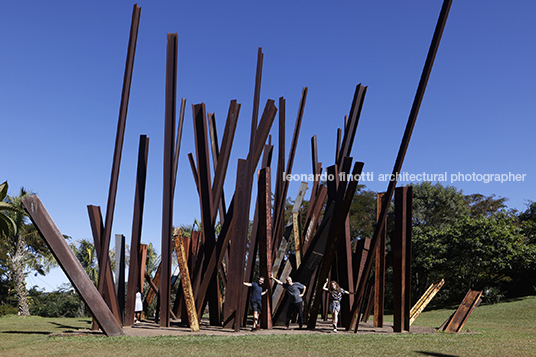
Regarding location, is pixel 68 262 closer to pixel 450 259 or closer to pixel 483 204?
pixel 450 259

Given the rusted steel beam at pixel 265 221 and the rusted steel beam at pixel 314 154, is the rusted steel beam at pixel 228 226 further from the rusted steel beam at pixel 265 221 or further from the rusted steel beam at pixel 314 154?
the rusted steel beam at pixel 314 154

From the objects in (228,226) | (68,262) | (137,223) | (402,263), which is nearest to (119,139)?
(137,223)

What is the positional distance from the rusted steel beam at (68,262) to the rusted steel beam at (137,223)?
1.94 m

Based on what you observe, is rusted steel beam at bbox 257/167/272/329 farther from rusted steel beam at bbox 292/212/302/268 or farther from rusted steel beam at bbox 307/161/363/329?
rusted steel beam at bbox 292/212/302/268

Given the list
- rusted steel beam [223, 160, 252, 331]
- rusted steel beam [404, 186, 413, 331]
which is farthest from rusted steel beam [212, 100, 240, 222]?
rusted steel beam [404, 186, 413, 331]

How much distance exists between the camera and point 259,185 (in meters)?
9.72

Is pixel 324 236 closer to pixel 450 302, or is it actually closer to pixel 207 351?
pixel 207 351

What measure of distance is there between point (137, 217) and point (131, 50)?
11.6ft

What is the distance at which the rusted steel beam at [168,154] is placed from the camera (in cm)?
960

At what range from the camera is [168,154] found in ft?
31.9

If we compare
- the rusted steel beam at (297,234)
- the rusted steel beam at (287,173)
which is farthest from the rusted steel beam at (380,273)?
the rusted steel beam at (287,173)

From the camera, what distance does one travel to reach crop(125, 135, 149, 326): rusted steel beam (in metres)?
9.94

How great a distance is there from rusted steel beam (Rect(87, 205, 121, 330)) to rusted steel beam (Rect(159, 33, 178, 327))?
94 centimetres

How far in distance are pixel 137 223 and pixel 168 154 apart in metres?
1.68
